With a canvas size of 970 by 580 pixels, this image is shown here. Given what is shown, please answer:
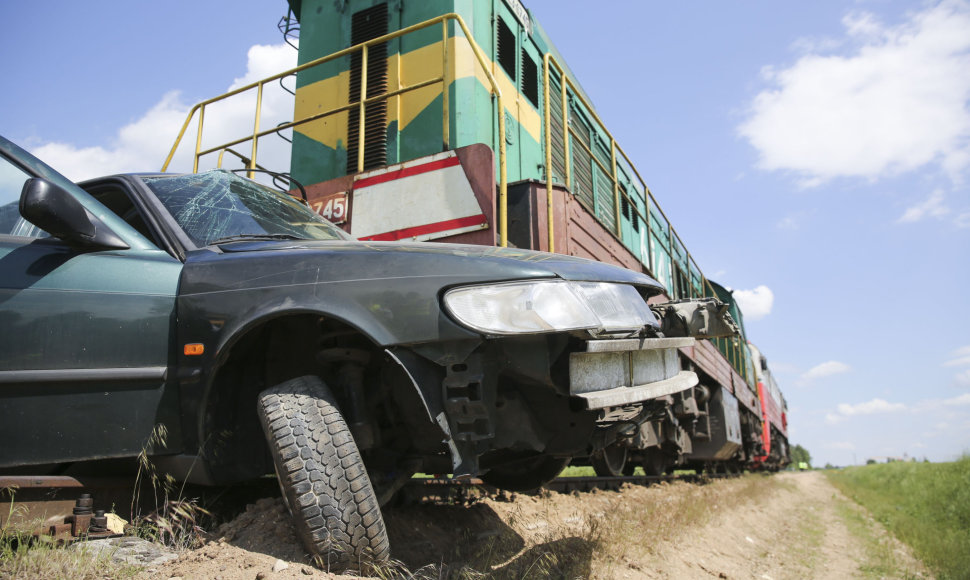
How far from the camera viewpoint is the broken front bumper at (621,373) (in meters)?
1.97

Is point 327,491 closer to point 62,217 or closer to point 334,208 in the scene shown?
point 62,217

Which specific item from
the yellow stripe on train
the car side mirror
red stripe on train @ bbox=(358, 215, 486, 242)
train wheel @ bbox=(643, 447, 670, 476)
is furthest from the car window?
train wheel @ bbox=(643, 447, 670, 476)

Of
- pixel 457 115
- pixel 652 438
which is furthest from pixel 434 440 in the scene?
pixel 652 438

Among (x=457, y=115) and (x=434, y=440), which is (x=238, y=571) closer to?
(x=434, y=440)

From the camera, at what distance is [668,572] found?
3131 millimetres

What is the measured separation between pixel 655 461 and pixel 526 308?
22.5 feet

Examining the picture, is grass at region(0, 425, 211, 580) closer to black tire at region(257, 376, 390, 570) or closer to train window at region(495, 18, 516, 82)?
black tire at region(257, 376, 390, 570)

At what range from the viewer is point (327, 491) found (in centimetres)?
183

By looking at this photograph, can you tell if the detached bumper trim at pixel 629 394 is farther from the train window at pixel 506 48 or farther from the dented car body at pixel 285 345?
the train window at pixel 506 48

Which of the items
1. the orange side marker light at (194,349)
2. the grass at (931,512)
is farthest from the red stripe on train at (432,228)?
the grass at (931,512)

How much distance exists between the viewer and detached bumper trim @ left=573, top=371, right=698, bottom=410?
195cm

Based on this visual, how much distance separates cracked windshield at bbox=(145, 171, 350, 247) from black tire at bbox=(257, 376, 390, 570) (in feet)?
3.10

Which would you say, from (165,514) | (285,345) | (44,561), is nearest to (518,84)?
(285,345)

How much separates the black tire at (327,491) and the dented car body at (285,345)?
2 cm
